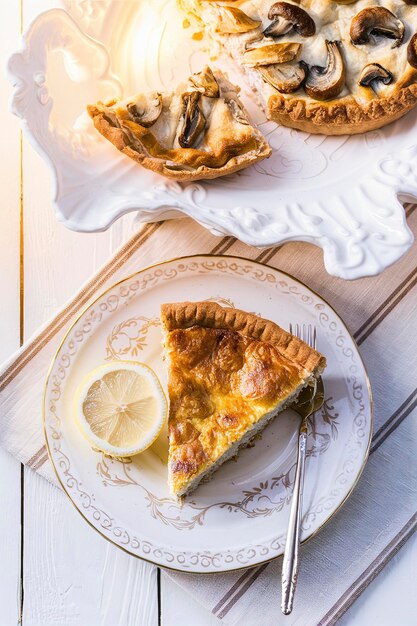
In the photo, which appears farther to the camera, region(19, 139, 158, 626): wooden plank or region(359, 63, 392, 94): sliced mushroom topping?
region(19, 139, 158, 626): wooden plank

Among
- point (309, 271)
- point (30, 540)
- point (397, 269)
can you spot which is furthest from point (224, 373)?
point (30, 540)

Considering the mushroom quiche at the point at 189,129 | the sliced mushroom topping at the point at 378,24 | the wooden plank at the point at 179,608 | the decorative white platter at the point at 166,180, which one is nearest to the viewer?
the decorative white platter at the point at 166,180

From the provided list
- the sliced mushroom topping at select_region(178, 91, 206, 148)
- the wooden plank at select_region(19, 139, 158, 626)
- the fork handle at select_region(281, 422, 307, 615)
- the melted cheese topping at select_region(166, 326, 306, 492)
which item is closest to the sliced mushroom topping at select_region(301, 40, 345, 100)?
the sliced mushroom topping at select_region(178, 91, 206, 148)

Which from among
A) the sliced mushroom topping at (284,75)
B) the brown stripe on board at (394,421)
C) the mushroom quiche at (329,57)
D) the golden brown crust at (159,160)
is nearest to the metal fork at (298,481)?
the brown stripe on board at (394,421)

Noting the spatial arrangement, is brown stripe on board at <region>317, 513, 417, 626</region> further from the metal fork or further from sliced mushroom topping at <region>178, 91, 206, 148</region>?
sliced mushroom topping at <region>178, 91, 206, 148</region>

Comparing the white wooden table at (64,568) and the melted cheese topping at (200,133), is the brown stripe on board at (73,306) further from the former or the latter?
the melted cheese topping at (200,133)
